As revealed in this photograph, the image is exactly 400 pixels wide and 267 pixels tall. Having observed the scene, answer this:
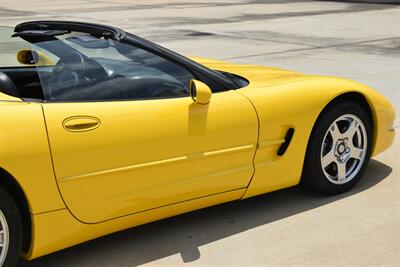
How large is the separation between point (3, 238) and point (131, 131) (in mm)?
809

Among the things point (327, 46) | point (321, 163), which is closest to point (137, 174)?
point (321, 163)

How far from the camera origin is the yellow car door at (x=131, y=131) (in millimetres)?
2916

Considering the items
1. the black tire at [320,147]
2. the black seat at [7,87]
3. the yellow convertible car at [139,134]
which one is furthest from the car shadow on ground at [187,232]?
the black seat at [7,87]

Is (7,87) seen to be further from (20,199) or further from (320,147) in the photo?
(320,147)

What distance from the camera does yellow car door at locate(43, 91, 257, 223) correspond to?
9.49 ft

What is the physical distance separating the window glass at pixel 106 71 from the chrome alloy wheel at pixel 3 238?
0.74m

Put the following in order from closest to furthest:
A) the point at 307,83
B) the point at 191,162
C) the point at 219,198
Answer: the point at 191,162 → the point at 219,198 → the point at 307,83

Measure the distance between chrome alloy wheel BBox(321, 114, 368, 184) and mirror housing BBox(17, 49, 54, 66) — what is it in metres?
1.83

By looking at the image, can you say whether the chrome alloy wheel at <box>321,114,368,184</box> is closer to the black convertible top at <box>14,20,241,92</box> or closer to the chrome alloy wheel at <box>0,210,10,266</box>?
the black convertible top at <box>14,20,241,92</box>

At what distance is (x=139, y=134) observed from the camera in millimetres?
3057

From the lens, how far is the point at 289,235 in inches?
139

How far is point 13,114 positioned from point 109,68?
756 mm

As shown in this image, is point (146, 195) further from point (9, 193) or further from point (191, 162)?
point (9, 193)

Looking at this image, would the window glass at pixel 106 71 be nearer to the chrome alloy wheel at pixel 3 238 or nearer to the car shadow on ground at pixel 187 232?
the chrome alloy wheel at pixel 3 238
